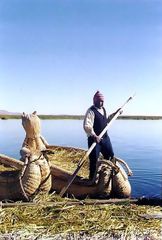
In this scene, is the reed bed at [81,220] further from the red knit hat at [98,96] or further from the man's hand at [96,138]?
the red knit hat at [98,96]

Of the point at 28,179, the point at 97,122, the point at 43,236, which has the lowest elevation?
the point at 43,236

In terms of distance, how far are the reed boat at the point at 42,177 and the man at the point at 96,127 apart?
8.1 inches

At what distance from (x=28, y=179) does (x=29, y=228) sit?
101 centimetres

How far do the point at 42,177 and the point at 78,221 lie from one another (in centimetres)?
106

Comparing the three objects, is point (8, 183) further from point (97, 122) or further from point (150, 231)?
→ point (150, 231)

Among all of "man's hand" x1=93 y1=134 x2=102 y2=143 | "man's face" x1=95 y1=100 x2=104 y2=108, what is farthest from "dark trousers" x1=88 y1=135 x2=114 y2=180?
"man's face" x1=95 y1=100 x2=104 y2=108

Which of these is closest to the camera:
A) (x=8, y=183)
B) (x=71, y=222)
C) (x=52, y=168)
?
(x=71, y=222)

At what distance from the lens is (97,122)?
6297 mm

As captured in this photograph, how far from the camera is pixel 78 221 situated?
15.9 feet

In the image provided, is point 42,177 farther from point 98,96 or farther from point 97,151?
point 98,96

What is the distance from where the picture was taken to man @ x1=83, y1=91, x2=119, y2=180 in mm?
6167

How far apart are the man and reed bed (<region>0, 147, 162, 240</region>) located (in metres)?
0.90

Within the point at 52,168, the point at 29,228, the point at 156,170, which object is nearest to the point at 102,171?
the point at 52,168

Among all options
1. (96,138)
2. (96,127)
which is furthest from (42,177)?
(96,127)
